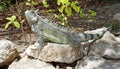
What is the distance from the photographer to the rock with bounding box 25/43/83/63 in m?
3.71

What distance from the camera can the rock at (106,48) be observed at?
372cm

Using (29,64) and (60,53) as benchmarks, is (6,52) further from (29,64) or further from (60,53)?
(60,53)

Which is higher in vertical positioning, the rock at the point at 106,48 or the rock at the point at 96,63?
the rock at the point at 106,48

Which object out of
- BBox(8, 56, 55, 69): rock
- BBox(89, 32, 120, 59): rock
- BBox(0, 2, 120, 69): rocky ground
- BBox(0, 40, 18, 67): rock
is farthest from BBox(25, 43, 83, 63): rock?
BBox(0, 40, 18, 67): rock

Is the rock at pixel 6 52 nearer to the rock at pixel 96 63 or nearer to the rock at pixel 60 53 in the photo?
the rock at pixel 60 53

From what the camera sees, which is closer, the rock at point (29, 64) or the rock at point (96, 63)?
the rock at point (96, 63)

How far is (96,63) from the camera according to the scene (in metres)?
3.66

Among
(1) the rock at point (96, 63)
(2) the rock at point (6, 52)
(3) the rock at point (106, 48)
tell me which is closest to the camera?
(1) the rock at point (96, 63)

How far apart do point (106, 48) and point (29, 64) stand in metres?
1.12

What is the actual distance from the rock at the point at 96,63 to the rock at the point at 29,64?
0.43 meters

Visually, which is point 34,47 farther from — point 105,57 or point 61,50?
point 105,57

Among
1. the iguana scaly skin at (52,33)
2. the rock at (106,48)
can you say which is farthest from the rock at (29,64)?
the rock at (106,48)

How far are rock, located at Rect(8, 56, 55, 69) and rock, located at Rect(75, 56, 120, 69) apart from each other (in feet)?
1.42

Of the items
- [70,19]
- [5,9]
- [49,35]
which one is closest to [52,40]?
[49,35]
